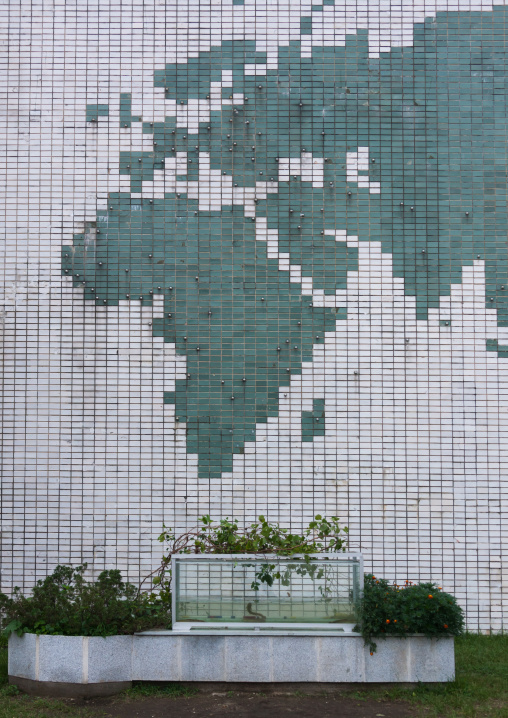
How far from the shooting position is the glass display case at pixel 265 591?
17.8 ft

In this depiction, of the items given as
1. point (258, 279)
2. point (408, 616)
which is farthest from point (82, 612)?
point (258, 279)

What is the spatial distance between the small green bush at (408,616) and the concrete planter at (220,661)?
0.12m

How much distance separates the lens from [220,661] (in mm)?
5281

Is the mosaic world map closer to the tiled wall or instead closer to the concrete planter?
the tiled wall

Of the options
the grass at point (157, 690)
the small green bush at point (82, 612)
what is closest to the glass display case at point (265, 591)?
the small green bush at point (82, 612)

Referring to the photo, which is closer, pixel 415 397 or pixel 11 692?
pixel 11 692

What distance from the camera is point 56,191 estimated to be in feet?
23.8

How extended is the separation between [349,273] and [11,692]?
17.6 ft

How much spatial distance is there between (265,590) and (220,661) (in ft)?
2.28

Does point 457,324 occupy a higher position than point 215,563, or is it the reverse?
point 457,324

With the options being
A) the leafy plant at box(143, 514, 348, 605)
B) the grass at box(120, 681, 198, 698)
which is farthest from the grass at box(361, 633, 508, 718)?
the grass at box(120, 681, 198, 698)

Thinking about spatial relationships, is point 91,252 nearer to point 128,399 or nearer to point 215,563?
point 128,399

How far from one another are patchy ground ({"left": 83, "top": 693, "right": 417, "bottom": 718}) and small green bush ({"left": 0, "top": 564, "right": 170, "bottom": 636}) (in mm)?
581

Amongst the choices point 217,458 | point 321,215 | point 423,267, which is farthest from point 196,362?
point 423,267
